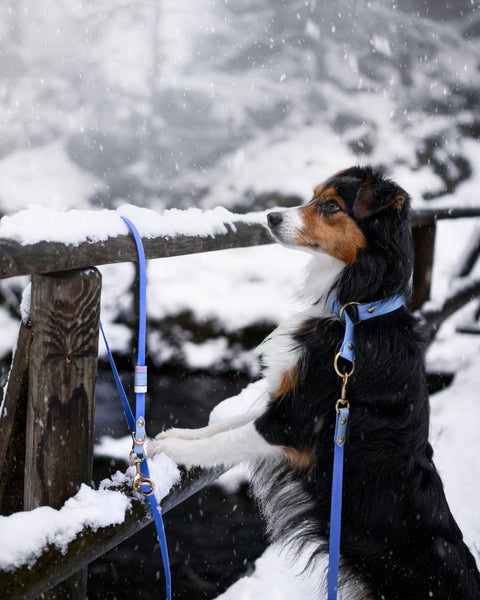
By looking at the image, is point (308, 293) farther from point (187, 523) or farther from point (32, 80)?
point (32, 80)

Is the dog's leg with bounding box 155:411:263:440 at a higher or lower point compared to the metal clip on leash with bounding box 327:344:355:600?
lower

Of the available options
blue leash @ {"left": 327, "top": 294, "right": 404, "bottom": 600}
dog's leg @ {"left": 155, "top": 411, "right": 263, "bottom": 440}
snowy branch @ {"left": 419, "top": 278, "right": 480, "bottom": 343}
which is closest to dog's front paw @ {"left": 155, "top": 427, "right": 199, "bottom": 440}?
dog's leg @ {"left": 155, "top": 411, "right": 263, "bottom": 440}

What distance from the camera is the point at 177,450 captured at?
1.67 meters

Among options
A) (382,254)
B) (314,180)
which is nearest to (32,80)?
(314,180)

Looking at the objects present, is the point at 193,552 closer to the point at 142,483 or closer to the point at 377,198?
the point at 142,483

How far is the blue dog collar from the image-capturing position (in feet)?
5.19

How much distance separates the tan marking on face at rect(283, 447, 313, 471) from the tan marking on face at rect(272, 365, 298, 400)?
0.57 ft

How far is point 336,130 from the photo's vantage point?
385 inches

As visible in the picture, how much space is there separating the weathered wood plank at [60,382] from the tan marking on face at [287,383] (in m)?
0.70

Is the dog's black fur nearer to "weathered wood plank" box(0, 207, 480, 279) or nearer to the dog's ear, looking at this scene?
the dog's ear

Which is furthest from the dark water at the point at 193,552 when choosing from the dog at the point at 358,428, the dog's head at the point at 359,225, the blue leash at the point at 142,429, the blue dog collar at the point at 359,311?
the dog's head at the point at 359,225

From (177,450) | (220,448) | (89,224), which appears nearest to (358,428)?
(220,448)

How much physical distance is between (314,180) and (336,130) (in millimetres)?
1348

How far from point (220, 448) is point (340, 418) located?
44 centimetres
